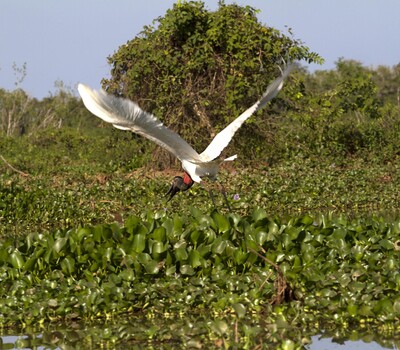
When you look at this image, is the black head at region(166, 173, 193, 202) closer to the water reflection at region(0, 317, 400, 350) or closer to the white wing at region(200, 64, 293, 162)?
the white wing at region(200, 64, 293, 162)

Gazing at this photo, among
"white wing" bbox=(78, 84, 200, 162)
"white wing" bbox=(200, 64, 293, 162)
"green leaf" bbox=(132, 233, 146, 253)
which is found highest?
"white wing" bbox=(200, 64, 293, 162)

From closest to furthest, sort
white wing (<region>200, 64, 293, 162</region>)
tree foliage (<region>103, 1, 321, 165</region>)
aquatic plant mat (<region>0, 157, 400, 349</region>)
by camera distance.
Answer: aquatic plant mat (<region>0, 157, 400, 349</region>)
white wing (<region>200, 64, 293, 162</region>)
tree foliage (<region>103, 1, 321, 165</region>)

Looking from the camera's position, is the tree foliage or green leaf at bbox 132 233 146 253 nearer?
green leaf at bbox 132 233 146 253

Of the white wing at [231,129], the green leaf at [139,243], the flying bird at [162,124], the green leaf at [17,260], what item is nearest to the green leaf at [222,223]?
the green leaf at [139,243]

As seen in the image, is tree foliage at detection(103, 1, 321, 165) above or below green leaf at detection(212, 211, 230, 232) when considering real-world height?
above

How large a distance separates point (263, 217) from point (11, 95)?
80.1 feet

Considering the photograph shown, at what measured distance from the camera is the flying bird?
19.5ft

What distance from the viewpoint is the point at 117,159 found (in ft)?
51.4

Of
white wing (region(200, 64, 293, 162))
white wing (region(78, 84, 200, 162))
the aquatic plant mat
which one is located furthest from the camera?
white wing (region(200, 64, 293, 162))

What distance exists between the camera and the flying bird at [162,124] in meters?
5.94

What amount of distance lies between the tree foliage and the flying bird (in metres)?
4.81

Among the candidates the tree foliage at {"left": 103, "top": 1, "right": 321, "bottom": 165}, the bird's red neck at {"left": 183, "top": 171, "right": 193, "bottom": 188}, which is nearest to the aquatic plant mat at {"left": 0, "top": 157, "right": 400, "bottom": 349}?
the bird's red neck at {"left": 183, "top": 171, "right": 193, "bottom": 188}

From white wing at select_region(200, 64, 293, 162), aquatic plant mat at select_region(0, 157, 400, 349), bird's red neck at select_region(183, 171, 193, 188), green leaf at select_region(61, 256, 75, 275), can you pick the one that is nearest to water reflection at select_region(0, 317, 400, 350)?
aquatic plant mat at select_region(0, 157, 400, 349)

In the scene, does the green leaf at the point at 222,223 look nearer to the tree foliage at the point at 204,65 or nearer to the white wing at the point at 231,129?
the white wing at the point at 231,129
